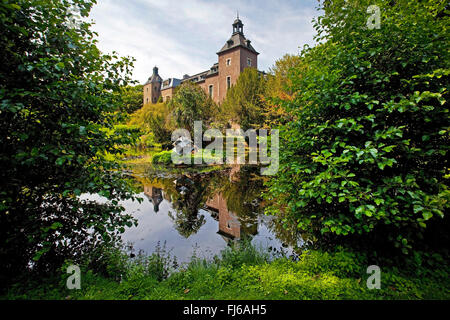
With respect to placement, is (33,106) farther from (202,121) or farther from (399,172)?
(202,121)

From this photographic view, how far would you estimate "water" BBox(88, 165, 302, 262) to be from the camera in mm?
4719

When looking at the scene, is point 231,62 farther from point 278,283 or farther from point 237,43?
point 278,283

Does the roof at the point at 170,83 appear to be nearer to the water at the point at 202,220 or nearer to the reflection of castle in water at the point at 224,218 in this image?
the water at the point at 202,220

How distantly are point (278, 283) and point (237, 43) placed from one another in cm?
3323

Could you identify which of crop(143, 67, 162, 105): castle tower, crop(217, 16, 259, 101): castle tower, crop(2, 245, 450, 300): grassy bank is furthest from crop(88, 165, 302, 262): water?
crop(143, 67, 162, 105): castle tower

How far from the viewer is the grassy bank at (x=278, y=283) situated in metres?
2.20

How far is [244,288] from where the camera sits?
2.51 metres

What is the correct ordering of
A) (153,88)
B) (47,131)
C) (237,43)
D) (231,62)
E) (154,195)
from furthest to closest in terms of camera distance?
(153,88) → (231,62) → (237,43) → (154,195) → (47,131)

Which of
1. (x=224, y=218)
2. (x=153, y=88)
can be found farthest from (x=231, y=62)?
(x=224, y=218)

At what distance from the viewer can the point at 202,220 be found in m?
6.34

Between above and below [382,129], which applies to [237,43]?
above

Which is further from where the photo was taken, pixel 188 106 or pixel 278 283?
pixel 188 106

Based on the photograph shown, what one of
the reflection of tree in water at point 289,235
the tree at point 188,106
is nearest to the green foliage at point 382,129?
the reflection of tree in water at point 289,235

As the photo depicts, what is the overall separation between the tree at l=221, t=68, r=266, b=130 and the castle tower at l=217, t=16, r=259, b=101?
9.40 meters
